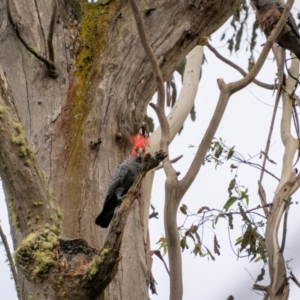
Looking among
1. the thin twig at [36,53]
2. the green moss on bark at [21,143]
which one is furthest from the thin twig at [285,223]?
the green moss on bark at [21,143]

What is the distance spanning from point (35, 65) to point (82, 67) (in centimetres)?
20

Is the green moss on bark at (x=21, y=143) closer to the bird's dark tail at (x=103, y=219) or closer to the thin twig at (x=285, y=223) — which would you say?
the bird's dark tail at (x=103, y=219)

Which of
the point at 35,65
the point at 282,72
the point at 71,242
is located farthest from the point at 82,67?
the point at 282,72

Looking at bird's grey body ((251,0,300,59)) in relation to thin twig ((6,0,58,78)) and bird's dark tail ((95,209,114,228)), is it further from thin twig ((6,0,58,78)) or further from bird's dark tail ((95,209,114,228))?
bird's dark tail ((95,209,114,228))

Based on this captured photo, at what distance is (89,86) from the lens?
2906 millimetres

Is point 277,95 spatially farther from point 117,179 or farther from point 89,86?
point 117,179

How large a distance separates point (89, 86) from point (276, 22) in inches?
76.3

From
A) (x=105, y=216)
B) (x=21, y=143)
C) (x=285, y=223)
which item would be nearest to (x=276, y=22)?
(x=285, y=223)

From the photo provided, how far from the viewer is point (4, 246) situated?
2.54 metres

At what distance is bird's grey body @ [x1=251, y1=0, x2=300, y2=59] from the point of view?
163 inches

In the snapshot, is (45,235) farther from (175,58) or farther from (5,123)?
(175,58)

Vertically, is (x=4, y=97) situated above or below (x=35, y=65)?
below

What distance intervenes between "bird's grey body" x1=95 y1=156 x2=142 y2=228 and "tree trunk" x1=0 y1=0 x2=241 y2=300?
0.10 feet

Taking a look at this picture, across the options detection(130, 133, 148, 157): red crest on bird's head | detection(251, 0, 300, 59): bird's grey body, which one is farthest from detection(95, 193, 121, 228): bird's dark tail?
detection(251, 0, 300, 59): bird's grey body
